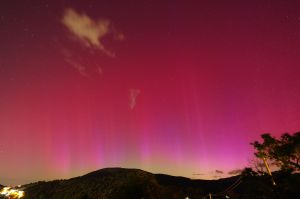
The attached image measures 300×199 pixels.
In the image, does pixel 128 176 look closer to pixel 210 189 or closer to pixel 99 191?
pixel 99 191

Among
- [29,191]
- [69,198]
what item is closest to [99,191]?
[69,198]

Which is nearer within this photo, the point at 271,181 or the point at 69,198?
the point at 271,181

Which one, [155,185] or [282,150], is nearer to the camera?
[282,150]

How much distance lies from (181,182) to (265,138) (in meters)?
96.7

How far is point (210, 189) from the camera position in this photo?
114812mm

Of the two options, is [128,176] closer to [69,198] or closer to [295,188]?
[69,198]

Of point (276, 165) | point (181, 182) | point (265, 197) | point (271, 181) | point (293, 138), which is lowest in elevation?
point (265, 197)

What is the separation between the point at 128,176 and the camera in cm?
7419

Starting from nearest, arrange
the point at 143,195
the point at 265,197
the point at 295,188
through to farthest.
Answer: the point at 295,188 < the point at 265,197 < the point at 143,195

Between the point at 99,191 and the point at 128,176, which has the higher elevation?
the point at 128,176

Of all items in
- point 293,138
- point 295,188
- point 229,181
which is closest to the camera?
point 295,188

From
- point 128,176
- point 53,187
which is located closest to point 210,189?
point 128,176

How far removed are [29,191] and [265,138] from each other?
66.3 m

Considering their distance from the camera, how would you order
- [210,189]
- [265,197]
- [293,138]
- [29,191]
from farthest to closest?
[210,189] → [29,191] → [293,138] → [265,197]
